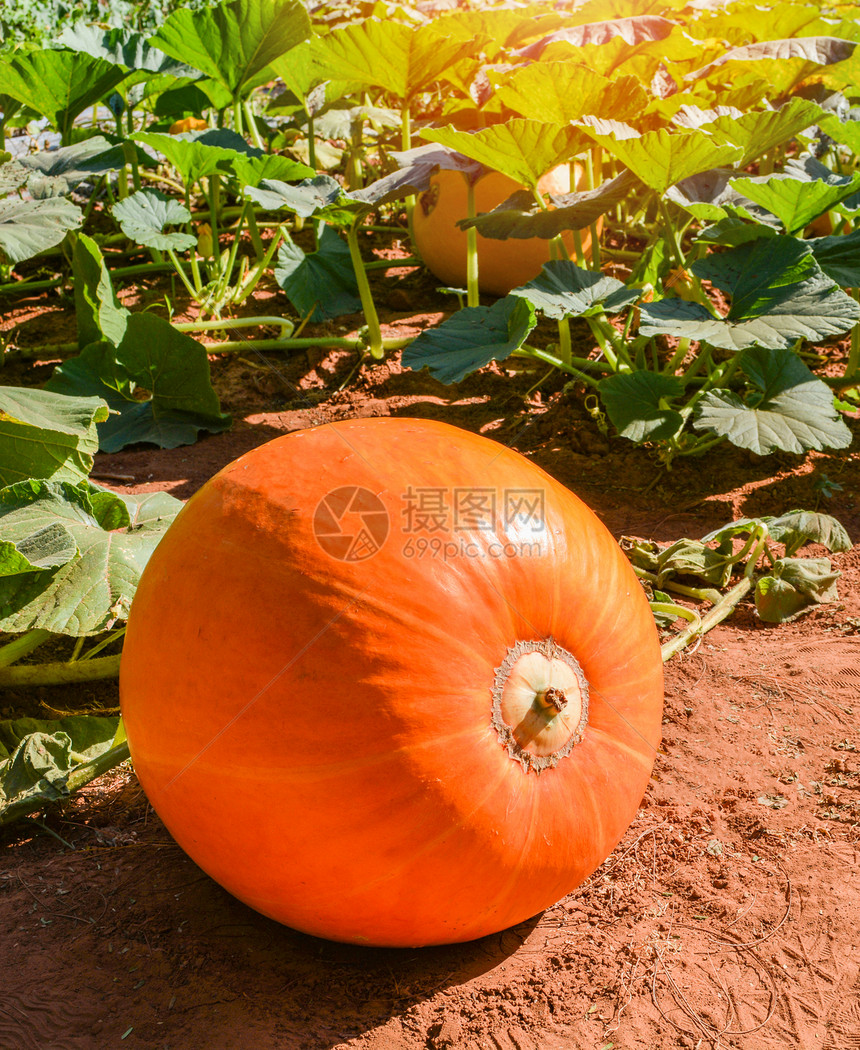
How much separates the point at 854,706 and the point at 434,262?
2.82m

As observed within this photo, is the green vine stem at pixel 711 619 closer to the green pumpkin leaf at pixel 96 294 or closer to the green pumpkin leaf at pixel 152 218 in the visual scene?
the green pumpkin leaf at pixel 96 294

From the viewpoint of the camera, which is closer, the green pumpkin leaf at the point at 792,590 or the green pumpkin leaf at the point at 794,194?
the green pumpkin leaf at the point at 792,590

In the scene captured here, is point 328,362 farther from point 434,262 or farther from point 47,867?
point 47,867

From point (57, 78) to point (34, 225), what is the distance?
3.57 feet

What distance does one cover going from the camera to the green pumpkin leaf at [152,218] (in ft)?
10.9

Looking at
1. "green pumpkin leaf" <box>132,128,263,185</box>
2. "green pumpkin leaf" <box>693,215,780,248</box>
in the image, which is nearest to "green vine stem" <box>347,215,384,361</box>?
"green pumpkin leaf" <box>132,128,263,185</box>

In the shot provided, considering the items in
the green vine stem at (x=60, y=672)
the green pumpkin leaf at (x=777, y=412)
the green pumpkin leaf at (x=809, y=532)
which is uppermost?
the green pumpkin leaf at (x=777, y=412)

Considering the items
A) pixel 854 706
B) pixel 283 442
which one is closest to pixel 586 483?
pixel 854 706

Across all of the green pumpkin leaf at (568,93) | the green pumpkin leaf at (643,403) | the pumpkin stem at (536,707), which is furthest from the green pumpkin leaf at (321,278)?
the pumpkin stem at (536,707)

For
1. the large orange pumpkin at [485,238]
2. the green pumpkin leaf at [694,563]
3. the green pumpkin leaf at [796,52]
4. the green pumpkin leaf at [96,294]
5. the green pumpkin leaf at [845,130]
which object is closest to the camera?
the green pumpkin leaf at [694,563]

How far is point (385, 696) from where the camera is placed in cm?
111

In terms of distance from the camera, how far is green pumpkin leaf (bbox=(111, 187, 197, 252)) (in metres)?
3.32

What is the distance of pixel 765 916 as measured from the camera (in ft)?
4.25

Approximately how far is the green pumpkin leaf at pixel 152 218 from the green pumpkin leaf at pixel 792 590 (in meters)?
2.43
